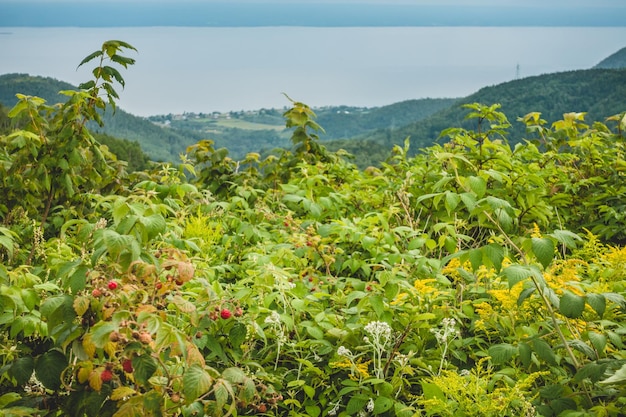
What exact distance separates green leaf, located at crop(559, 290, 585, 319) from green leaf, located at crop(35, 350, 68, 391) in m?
1.30

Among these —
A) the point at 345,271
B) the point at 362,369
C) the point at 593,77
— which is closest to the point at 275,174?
the point at 345,271

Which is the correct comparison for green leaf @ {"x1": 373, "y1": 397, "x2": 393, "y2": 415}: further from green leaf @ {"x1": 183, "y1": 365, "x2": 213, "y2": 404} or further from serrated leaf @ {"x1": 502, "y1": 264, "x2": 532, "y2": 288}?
green leaf @ {"x1": 183, "y1": 365, "x2": 213, "y2": 404}

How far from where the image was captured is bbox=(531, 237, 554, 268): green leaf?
1.53 m

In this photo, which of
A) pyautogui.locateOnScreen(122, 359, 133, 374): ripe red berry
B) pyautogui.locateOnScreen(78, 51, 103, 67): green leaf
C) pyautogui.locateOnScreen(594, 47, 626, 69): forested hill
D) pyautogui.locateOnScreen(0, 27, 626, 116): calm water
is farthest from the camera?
pyautogui.locateOnScreen(0, 27, 626, 116): calm water

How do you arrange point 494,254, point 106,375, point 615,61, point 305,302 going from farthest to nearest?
point 615,61 → point 305,302 → point 494,254 → point 106,375

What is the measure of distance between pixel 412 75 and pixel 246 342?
43544 millimetres

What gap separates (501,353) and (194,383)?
3.03ft

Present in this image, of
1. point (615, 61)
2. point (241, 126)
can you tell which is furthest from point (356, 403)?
point (241, 126)

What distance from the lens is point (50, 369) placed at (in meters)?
1.34

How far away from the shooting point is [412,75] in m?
43.2

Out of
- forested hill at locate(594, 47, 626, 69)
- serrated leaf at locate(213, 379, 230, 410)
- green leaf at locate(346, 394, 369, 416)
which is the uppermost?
forested hill at locate(594, 47, 626, 69)

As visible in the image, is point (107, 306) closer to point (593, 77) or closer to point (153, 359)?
point (153, 359)

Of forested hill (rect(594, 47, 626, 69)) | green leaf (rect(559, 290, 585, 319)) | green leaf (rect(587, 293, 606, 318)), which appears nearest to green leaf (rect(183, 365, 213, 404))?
green leaf (rect(559, 290, 585, 319))

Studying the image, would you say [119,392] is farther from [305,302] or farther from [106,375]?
[305,302]
